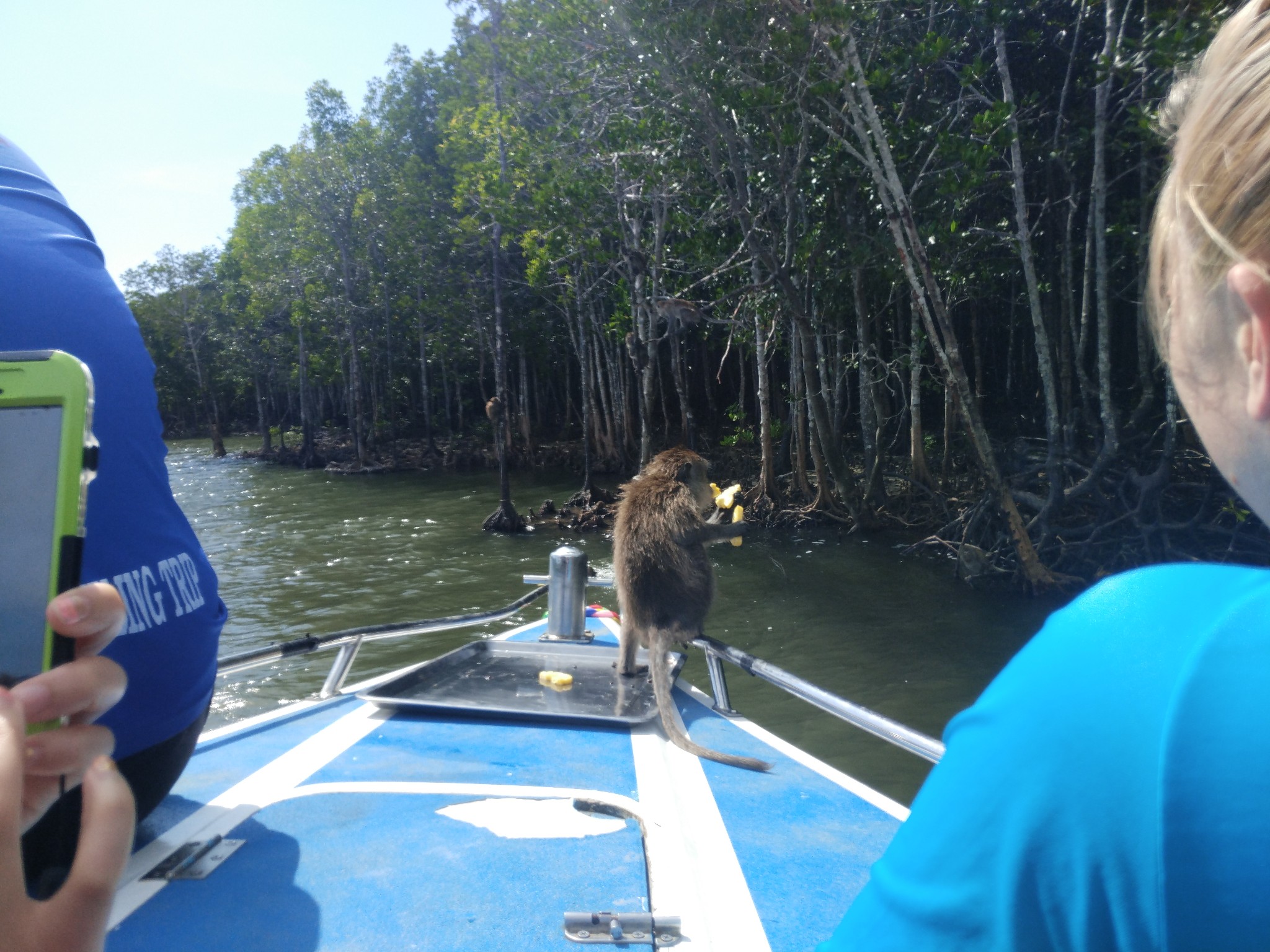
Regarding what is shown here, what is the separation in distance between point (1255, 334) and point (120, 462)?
2.11 m

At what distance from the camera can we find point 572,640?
5.18m

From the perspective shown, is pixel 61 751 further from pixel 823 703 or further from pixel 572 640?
pixel 572 640

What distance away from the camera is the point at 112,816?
28.9 inches

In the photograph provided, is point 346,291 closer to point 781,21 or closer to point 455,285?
point 455,285

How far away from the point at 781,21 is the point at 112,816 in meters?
11.5

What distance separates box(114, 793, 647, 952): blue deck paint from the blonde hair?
190 centimetres

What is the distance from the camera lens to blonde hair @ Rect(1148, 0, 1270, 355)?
609 millimetres

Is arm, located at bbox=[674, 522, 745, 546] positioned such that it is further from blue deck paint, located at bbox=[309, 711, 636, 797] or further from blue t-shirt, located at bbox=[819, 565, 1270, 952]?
blue t-shirt, located at bbox=[819, 565, 1270, 952]

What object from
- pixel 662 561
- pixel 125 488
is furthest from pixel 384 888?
pixel 662 561

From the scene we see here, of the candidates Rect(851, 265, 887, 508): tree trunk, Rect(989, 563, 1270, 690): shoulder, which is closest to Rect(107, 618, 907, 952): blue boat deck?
Rect(989, 563, 1270, 690): shoulder

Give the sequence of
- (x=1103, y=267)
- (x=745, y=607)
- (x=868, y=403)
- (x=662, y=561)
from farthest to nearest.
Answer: (x=868, y=403)
(x=745, y=607)
(x=1103, y=267)
(x=662, y=561)

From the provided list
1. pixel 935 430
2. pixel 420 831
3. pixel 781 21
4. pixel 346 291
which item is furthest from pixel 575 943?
pixel 346 291

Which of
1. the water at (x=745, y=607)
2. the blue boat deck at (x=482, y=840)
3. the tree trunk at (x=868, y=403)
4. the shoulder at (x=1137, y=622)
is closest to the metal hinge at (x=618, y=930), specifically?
the blue boat deck at (x=482, y=840)

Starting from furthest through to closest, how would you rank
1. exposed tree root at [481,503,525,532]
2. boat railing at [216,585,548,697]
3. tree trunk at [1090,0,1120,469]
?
exposed tree root at [481,503,525,532] < tree trunk at [1090,0,1120,469] < boat railing at [216,585,548,697]
